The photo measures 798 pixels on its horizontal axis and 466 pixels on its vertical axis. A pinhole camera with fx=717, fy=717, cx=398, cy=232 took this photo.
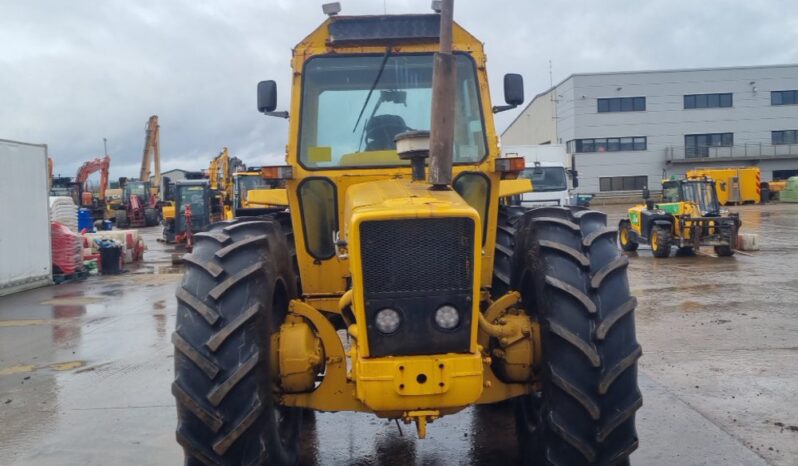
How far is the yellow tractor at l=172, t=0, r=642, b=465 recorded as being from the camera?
3445 mm

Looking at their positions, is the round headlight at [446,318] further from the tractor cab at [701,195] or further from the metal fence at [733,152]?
the metal fence at [733,152]

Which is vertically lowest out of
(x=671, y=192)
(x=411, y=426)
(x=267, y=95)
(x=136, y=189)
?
(x=411, y=426)

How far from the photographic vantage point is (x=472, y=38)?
4992 mm

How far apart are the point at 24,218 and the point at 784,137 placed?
53.1 metres

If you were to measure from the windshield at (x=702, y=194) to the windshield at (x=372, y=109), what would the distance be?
644 inches

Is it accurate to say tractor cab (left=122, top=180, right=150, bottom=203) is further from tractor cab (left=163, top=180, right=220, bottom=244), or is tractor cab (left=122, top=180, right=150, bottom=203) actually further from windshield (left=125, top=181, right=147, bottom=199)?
tractor cab (left=163, top=180, right=220, bottom=244)

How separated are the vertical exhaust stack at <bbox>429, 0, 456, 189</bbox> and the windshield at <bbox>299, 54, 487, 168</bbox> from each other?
2.34 feet

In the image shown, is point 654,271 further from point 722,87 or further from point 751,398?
point 722,87

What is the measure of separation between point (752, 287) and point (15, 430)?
1195cm

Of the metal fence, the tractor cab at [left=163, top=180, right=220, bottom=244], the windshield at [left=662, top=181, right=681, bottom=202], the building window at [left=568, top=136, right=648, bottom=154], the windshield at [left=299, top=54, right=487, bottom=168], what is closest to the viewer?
the windshield at [left=299, top=54, right=487, bottom=168]

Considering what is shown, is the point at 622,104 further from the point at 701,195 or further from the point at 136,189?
the point at 701,195

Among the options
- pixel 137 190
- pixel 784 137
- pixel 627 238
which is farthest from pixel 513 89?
pixel 784 137

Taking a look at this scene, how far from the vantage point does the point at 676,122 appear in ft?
172

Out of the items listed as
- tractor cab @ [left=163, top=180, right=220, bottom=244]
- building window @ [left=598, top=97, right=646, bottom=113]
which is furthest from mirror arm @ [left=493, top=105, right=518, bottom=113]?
building window @ [left=598, top=97, right=646, bottom=113]
